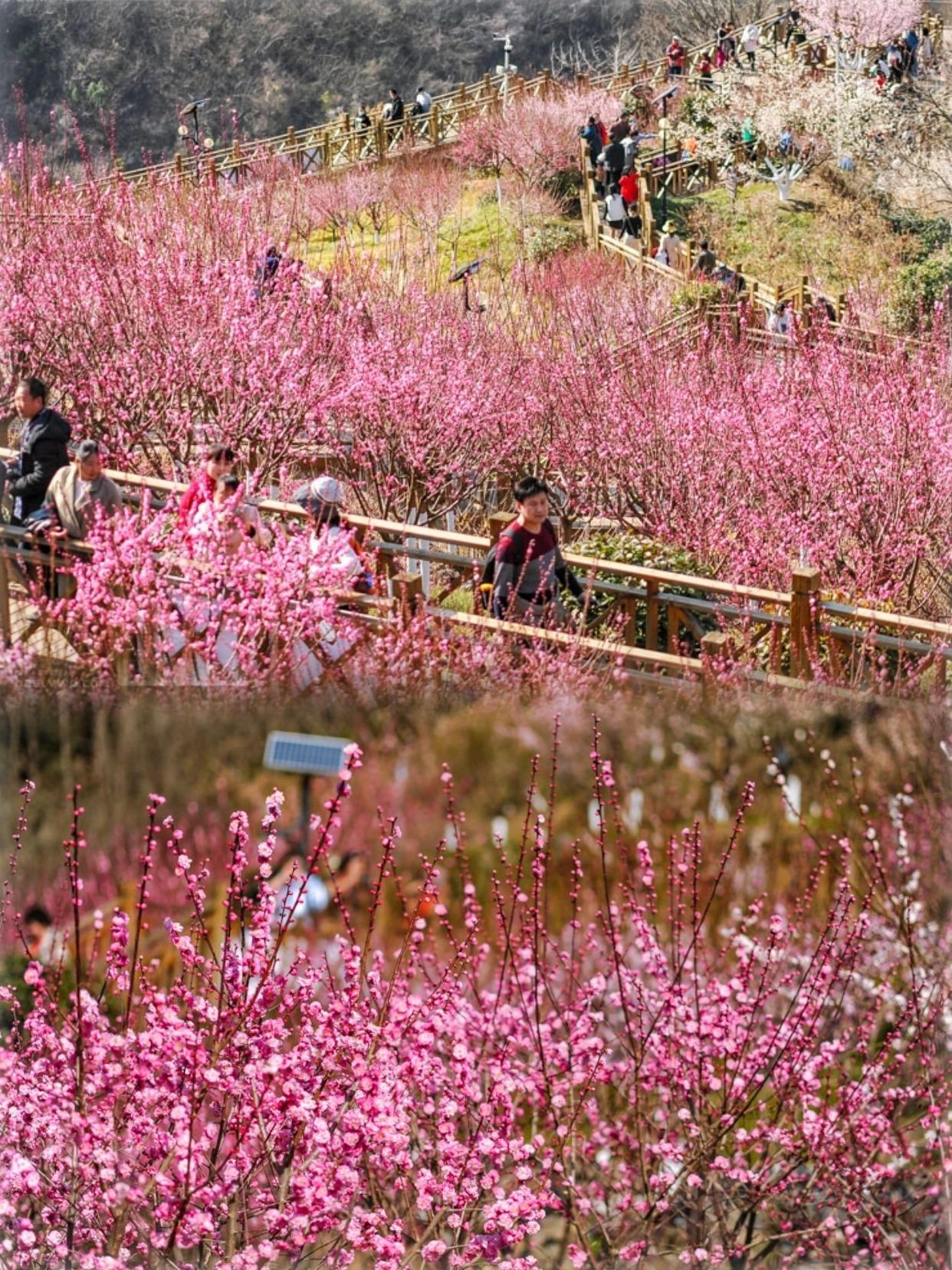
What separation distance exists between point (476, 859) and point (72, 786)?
3.10 ft

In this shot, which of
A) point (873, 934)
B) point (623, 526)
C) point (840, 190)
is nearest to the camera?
point (873, 934)

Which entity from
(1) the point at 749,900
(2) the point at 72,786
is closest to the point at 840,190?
Result: (1) the point at 749,900

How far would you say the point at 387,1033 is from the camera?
12.6ft

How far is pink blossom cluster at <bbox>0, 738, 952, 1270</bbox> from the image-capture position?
12.0 feet

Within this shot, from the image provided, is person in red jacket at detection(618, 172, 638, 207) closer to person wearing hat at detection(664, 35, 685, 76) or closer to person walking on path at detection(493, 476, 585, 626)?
person wearing hat at detection(664, 35, 685, 76)

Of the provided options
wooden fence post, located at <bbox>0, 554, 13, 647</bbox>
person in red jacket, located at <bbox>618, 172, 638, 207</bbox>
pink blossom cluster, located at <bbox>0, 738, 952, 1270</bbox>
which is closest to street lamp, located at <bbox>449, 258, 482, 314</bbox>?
person in red jacket, located at <bbox>618, 172, 638, 207</bbox>

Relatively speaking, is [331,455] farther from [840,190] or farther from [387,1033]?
[387,1033]

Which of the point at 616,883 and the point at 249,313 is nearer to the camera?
the point at 616,883

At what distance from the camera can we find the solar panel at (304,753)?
353cm

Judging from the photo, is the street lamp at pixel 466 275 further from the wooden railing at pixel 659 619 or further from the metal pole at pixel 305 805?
the metal pole at pixel 305 805

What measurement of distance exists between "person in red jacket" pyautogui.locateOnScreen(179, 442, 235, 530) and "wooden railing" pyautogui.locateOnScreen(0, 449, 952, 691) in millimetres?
84

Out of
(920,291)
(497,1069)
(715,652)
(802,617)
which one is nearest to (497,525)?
(715,652)

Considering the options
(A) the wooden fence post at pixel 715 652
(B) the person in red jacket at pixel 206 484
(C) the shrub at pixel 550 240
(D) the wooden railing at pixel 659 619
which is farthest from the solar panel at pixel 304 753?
(C) the shrub at pixel 550 240

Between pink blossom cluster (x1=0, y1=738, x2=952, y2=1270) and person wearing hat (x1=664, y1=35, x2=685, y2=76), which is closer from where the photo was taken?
pink blossom cluster (x1=0, y1=738, x2=952, y2=1270)
